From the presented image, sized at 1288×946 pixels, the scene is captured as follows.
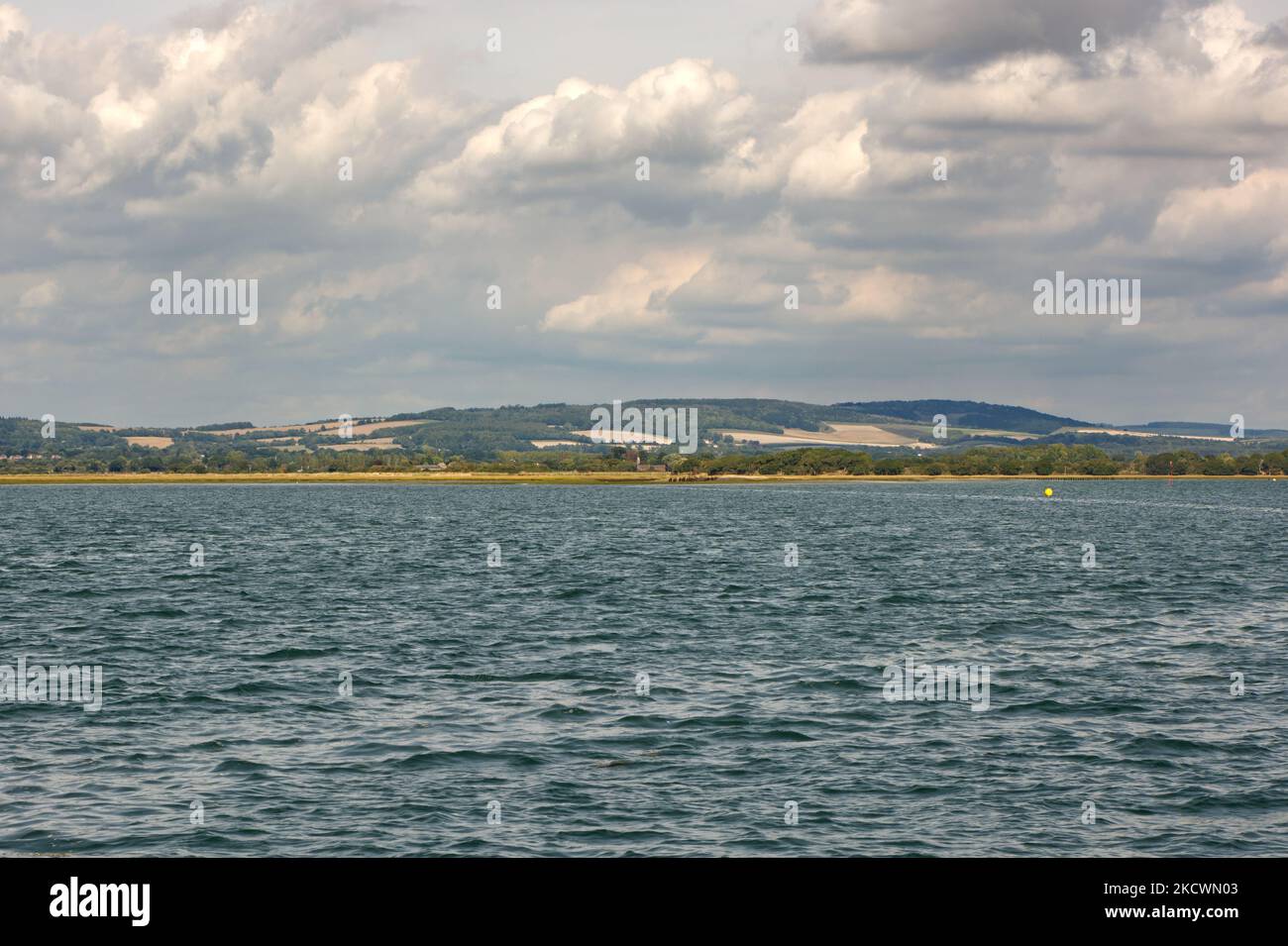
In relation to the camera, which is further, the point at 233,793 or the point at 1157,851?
the point at 233,793

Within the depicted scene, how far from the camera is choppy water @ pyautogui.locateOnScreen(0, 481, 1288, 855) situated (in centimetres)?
2466

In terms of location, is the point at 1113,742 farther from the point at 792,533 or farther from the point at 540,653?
the point at 792,533

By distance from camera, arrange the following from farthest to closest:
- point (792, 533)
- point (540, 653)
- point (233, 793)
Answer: point (792, 533) → point (540, 653) → point (233, 793)

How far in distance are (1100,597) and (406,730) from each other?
48.2 metres

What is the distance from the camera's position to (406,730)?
33125mm

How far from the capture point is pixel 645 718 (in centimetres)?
3466

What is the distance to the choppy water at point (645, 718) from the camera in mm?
24656

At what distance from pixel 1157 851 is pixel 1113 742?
9.05 m

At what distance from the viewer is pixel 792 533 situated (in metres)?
140

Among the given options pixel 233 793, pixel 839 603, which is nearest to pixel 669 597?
pixel 839 603
